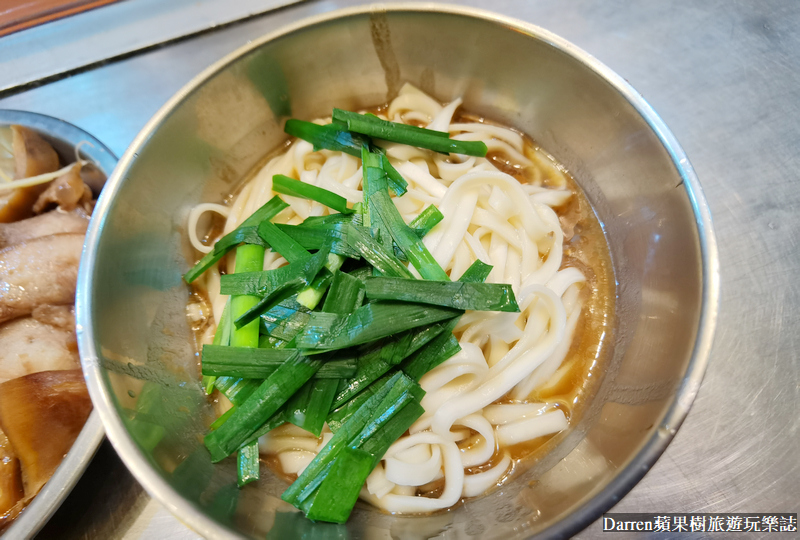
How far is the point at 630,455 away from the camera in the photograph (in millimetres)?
1375

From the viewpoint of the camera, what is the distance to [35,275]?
2.02 m

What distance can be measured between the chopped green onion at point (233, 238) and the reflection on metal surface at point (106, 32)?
1614 millimetres

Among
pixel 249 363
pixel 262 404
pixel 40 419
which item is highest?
pixel 249 363

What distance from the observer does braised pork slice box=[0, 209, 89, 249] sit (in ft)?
7.27

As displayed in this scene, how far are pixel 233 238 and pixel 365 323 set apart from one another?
2.71 ft

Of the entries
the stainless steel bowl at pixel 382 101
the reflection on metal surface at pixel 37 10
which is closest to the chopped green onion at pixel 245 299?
the stainless steel bowl at pixel 382 101

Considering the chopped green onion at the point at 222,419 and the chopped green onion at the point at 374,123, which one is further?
the chopped green onion at the point at 374,123

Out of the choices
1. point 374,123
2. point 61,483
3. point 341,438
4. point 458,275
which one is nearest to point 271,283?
point 341,438

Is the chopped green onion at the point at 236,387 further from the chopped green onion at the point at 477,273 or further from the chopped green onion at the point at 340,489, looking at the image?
the chopped green onion at the point at 477,273

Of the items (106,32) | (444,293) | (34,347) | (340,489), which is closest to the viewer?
(340,489)

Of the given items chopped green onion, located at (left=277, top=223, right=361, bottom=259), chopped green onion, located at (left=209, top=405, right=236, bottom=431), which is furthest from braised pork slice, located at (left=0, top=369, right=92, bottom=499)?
chopped green onion, located at (left=277, top=223, right=361, bottom=259)

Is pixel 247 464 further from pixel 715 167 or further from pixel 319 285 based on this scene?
pixel 715 167

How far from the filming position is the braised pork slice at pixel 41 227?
87.2 inches

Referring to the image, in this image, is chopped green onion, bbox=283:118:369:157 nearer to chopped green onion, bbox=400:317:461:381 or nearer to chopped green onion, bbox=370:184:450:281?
chopped green onion, bbox=370:184:450:281
